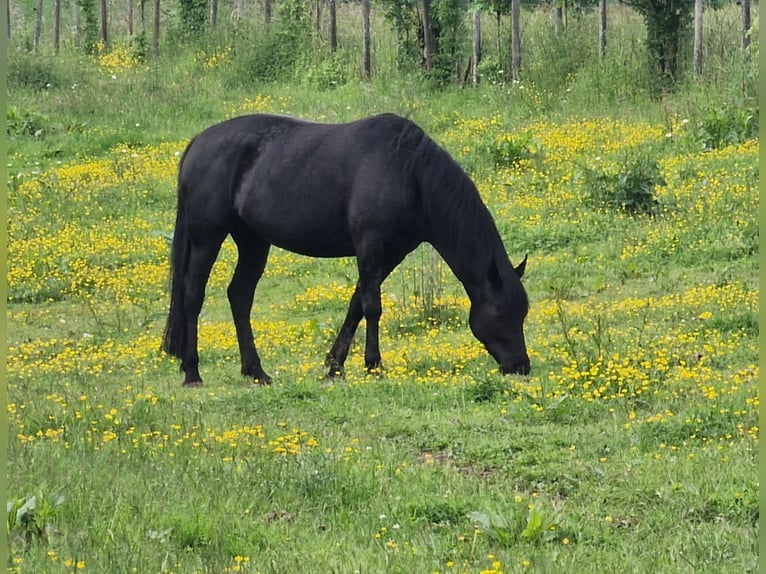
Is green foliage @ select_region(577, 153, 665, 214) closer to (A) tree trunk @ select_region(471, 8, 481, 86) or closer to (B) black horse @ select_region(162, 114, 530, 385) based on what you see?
(B) black horse @ select_region(162, 114, 530, 385)

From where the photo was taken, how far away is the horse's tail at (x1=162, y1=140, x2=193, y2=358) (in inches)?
395

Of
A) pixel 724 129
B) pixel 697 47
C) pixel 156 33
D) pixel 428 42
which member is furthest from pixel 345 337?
pixel 156 33

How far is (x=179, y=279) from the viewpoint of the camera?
33.2 feet

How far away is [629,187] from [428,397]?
7.31 meters

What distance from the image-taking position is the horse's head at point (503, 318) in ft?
30.4

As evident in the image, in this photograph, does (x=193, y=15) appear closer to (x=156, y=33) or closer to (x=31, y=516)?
(x=156, y=33)

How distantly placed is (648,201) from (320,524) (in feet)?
32.9

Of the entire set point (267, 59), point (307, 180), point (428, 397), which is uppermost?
point (267, 59)

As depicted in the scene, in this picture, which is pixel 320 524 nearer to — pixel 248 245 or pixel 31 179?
pixel 248 245

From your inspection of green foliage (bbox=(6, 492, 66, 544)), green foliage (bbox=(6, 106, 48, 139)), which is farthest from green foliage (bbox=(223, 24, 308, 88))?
green foliage (bbox=(6, 492, 66, 544))

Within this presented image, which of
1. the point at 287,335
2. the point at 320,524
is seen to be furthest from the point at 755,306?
the point at 320,524

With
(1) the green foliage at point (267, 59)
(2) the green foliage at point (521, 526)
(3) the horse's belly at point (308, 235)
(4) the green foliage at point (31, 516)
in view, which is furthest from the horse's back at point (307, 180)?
(1) the green foliage at point (267, 59)

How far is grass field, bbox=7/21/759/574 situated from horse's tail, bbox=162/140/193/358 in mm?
280

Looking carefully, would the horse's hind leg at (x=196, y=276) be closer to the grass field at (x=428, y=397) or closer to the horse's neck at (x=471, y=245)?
the grass field at (x=428, y=397)
